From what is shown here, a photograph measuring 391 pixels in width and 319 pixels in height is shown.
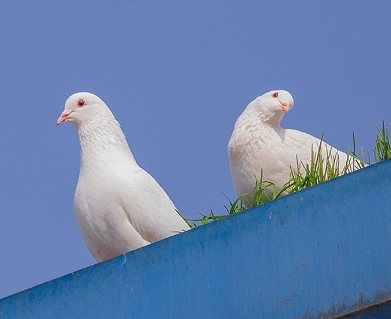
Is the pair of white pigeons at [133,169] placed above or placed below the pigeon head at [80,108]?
below

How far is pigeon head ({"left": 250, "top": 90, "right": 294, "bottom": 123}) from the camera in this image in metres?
10.1

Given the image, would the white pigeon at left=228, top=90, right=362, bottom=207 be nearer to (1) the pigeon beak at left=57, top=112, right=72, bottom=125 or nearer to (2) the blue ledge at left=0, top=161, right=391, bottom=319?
(1) the pigeon beak at left=57, top=112, right=72, bottom=125

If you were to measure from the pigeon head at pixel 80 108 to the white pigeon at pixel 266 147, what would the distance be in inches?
48.1

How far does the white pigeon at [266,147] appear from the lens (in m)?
9.66

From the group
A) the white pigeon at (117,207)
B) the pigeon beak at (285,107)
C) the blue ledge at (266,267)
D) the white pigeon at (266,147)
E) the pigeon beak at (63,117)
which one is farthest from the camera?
the pigeon beak at (285,107)

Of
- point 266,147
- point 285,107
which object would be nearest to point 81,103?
point 266,147

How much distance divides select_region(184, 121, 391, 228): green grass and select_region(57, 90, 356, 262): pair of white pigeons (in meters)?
0.11

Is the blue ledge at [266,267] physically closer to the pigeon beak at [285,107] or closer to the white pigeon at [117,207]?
the white pigeon at [117,207]

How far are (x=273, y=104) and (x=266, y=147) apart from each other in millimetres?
529

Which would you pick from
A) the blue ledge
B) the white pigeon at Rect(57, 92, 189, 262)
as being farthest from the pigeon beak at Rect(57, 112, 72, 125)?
the blue ledge

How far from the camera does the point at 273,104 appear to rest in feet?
33.4

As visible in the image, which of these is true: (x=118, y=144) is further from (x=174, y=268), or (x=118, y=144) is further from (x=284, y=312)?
(x=284, y=312)

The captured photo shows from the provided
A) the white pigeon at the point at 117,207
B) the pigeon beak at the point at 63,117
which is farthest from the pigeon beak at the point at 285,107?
the pigeon beak at the point at 63,117

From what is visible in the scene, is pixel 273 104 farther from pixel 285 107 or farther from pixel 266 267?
pixel 266 267
